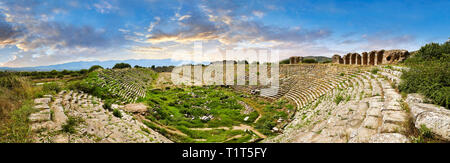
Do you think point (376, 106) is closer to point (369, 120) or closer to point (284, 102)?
point (369, 120)

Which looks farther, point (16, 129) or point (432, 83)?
point (432, 83)

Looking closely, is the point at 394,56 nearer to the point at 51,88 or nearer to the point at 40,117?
the point at 40,117

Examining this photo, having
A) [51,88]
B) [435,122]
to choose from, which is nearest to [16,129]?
[51,88]

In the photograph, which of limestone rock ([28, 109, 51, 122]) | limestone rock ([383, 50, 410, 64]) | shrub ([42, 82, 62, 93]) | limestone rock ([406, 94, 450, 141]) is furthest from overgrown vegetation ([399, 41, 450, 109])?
shrub ([42, 82, 62, 93])

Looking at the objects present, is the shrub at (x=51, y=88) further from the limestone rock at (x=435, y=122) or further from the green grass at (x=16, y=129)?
the limestone rock at (x=435, y=122)

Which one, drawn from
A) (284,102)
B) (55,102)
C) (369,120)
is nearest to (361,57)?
(284,102)

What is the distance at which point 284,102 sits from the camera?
1402 centimetres

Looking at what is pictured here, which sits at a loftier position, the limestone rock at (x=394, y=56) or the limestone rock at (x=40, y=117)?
the limestone rock at (x=394, y=56)

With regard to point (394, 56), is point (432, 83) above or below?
below

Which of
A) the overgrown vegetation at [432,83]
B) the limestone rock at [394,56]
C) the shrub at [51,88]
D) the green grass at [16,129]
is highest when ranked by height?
the limestone rock at [394,56]

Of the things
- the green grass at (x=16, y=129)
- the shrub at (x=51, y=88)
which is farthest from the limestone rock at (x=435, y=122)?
the shrub at (x=51, y=88)
